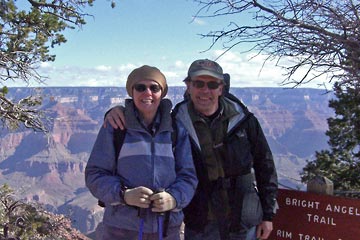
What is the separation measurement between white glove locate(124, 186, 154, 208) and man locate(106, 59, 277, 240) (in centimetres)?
60

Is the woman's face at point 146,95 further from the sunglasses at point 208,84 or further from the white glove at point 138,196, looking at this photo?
the white glove at point 138,196

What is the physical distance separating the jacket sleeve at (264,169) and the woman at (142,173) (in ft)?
2.03

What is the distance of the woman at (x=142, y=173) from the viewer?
104 inches

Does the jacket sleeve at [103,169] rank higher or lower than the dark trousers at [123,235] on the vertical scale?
higher

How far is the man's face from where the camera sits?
3100 mm

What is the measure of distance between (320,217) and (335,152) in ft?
27.6

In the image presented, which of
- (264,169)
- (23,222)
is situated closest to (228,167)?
(264,169)

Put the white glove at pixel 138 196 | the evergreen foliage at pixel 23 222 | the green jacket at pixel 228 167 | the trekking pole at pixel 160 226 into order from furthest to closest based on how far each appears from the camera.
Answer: the evergreen foliage at pixel 23 222, the green jacket at pixel 228 167, the trekking pole at pixel 160 226, the white glove at pixel 138 196

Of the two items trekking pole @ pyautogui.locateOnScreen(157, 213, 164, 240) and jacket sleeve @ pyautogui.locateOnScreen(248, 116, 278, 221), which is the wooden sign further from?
trekking pole @ pyautogui.locateOnScreen(157, 213, 164, 240)

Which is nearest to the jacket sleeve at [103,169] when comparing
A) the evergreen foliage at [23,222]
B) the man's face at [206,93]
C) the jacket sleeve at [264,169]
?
the man's face at [206,93]

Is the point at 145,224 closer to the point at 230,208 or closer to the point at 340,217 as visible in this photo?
the point at 230,208

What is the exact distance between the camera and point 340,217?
3.12 meters

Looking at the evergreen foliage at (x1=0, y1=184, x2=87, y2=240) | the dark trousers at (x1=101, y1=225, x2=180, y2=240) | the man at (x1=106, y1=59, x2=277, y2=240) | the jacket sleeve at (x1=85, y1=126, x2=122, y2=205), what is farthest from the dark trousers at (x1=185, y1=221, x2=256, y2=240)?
the evergreen foliage at (x1=0, y1=184, x2=87, y2=240)

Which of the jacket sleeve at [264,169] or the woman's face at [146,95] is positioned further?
the jacket sleeve at [264,169]
